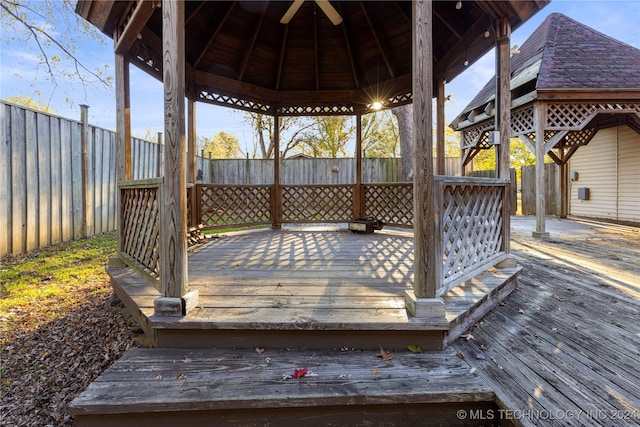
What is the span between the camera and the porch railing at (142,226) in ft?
7.41

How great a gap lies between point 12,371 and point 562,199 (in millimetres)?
11941

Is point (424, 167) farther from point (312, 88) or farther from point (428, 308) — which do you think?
point (312, 88)

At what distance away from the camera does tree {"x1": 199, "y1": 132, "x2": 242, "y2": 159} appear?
2436 centimetres

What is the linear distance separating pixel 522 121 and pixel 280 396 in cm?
705

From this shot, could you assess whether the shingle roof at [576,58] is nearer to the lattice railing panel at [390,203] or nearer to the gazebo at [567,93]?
the gazebo at [567,93]

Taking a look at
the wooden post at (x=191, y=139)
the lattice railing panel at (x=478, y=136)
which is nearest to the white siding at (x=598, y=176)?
the lattice railing panel at (x=478, y=136)

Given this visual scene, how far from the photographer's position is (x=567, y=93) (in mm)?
5633

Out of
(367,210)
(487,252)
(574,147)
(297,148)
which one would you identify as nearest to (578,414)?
(487,252)

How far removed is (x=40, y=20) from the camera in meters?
5.83

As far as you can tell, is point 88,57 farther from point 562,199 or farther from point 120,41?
point 562,199

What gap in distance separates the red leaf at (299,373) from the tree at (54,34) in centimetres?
775

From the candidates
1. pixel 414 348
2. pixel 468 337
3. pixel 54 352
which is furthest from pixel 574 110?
pixel 54 352

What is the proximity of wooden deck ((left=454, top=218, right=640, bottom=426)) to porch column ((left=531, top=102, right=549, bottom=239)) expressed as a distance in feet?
6.80

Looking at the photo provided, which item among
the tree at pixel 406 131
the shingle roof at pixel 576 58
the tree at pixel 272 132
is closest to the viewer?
the shingle roof at pixel 576 58
